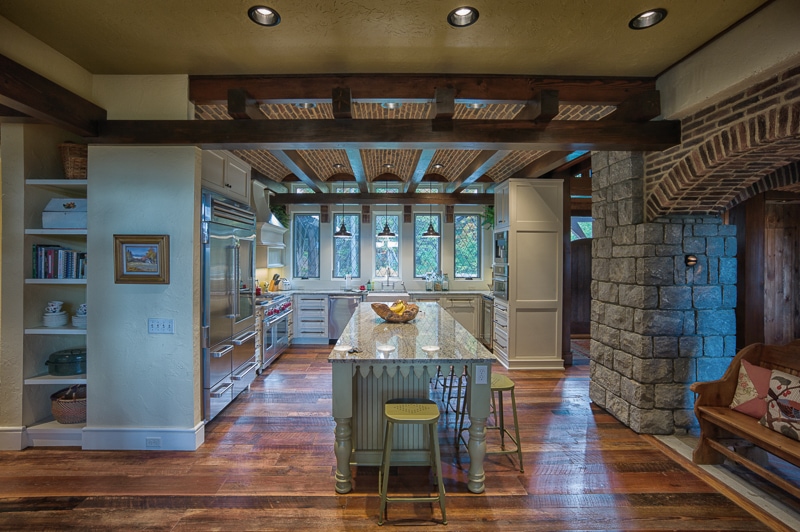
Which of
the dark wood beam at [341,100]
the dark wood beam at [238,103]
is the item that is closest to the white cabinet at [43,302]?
the dark wood beam at [238,103]

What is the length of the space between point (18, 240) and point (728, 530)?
5.40 m

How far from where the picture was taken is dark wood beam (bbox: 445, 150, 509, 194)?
408cm

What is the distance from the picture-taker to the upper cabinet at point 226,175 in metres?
3.20

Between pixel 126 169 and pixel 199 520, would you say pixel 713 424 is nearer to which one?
pixel 199 520

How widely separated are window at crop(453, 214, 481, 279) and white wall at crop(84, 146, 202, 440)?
205 inches

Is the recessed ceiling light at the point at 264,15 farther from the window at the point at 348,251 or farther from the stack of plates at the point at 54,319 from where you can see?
the window at the point at 348,251

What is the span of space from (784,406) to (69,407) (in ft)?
17.6

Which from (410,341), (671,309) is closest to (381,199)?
(410,341)

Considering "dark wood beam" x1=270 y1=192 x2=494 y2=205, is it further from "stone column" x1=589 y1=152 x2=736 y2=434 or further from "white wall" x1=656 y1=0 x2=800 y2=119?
"white wall" x1=656 y1=0 x2=800 y2=119

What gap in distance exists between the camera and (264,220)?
217 inches

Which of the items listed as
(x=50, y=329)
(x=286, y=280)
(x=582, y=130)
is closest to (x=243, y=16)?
(x=582, y=130)

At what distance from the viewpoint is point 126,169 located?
292 cm

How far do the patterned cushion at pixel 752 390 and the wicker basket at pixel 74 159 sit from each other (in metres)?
5.52

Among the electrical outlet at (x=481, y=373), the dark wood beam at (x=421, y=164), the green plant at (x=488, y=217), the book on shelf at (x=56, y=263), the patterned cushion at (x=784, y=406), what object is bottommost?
the patterned cushion at (x=784, y=406)
